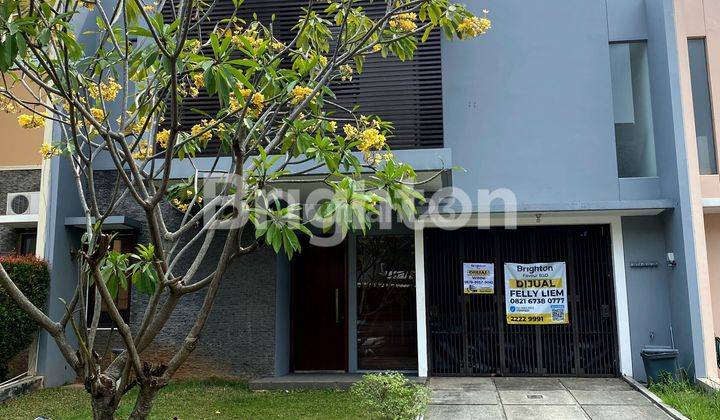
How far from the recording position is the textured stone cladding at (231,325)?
1034 cm

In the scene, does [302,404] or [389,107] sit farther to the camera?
[389,107]

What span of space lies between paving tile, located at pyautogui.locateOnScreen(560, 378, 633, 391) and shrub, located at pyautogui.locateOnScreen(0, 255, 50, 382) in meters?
8.30

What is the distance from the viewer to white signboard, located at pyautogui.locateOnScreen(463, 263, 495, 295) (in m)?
10.5

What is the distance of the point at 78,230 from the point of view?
1071cm

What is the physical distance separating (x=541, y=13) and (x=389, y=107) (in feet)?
10.5

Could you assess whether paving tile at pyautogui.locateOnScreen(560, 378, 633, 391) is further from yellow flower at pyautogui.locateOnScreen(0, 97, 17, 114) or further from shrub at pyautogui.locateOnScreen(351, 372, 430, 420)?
yellow flower at pyautogui.locateOnScreen(0, 97, 17, 114)

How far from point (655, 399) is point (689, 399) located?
43cm

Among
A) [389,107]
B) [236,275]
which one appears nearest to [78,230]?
[236,275]

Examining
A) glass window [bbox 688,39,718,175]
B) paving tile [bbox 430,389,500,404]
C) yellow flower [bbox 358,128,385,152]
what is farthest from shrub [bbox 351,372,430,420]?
glass window [bbox 688,39,718,175]

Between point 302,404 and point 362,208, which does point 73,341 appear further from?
point 362,208

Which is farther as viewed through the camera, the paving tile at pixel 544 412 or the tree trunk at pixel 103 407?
the paving tile at pixel 544 412

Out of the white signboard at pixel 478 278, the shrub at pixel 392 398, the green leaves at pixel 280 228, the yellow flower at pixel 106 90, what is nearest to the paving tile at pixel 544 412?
the shrub at pixel 392 398

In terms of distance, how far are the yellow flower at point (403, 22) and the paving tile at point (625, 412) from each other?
5.21 meters

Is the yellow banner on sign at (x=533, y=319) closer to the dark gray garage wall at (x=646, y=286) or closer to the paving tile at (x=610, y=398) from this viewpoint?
the dark gray garage wall at (x=646, y=286)
